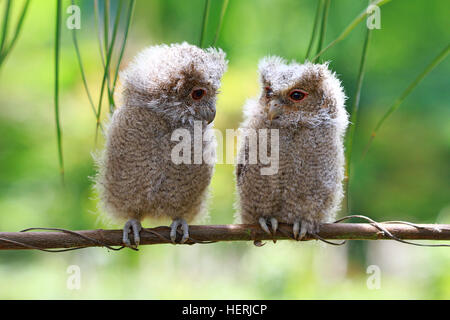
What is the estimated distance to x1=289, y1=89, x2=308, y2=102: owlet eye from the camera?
1.42m

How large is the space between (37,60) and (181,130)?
2115 millimetres

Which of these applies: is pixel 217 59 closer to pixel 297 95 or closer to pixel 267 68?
pixel 267 68

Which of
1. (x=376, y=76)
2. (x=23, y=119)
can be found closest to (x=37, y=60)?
(x=23, y=119)

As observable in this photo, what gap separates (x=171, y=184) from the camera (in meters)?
1.46

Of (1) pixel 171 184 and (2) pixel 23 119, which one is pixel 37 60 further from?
(1) pixel 171 184

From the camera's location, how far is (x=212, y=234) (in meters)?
1.31

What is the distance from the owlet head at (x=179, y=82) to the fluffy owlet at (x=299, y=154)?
6.9 inches

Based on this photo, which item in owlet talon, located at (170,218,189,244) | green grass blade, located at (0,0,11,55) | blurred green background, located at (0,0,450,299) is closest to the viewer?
green grass blade, located at (0,0,11,55)

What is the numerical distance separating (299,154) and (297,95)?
19 centimetres

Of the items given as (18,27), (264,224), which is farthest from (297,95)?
(18,27)

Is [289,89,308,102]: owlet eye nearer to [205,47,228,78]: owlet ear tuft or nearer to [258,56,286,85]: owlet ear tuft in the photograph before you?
[258,56,286,85]: owlet ear tuft

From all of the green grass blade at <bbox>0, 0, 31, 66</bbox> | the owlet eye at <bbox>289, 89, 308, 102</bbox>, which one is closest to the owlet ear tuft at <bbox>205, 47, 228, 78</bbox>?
the owlet eye at <bbox>289, 89, 308, 102</bbox>

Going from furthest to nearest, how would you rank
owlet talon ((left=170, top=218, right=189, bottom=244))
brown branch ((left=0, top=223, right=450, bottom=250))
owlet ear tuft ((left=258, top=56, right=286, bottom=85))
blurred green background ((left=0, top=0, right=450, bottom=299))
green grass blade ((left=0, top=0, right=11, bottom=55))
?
blurred green background ((left=0, top=0, right=450, bottom=299)) → owlet ear tuft ((left=258, top=56, right=286, bottom=85)) → owlet talon ((left=170, top=218, right=189, bottom=244)) → brown branch ((left=0, top=223, right=450, bottom=250)) → green grass blade ((left=0, top=0, right=11, bottom=55))

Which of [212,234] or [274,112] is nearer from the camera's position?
[212,234]
